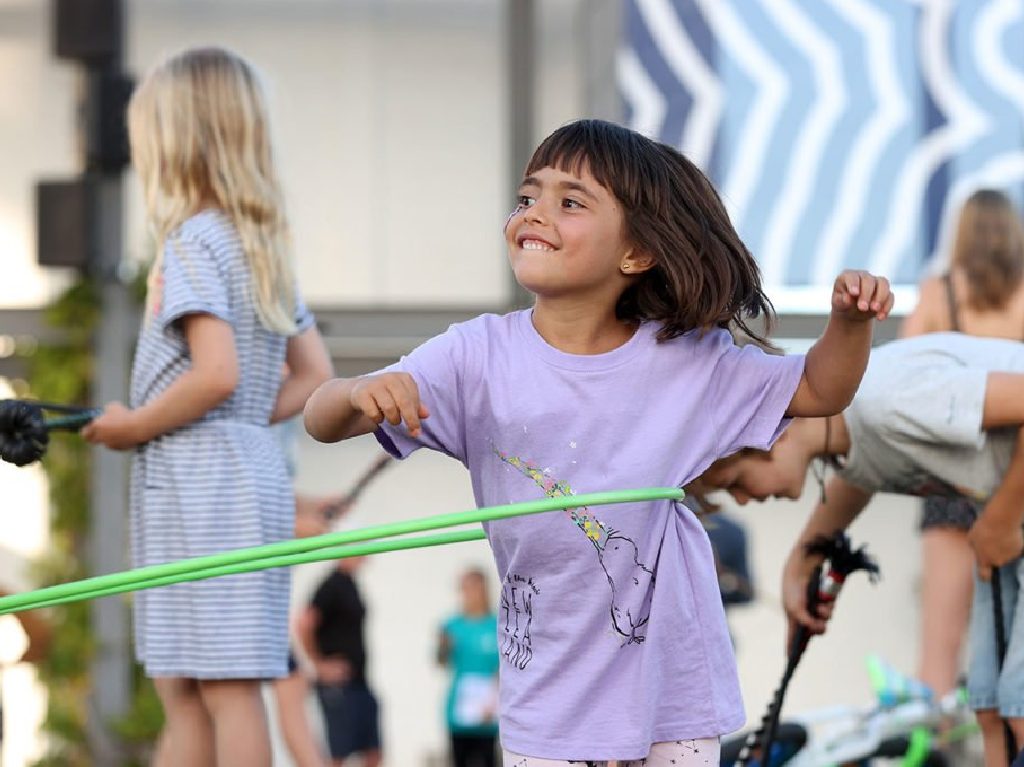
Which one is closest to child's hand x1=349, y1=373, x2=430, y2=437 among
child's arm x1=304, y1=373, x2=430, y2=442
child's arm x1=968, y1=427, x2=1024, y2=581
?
child's arm x1=304, y1=373, x2=430, y2=442

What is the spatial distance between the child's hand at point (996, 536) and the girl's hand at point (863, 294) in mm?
740

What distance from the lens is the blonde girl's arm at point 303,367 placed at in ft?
12.8

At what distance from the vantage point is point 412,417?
2.51 metres

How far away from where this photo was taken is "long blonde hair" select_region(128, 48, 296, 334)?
3.75 meters

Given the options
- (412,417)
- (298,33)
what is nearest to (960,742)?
(412,417)

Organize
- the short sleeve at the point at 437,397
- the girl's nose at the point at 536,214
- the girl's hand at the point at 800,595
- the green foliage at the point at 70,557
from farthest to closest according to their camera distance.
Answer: the green foliage at the point at 70,557
the girl's hand at the point at 800,595
the girl's nose at the point at 536,214
the short sleeve at the point at 437,397

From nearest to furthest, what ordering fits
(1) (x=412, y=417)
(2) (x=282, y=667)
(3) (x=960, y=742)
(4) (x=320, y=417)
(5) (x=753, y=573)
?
(1) (x=412, y=417)
(4) (x=320, y=417)
(2) (x=282, y=667)
(3) (x=960, y=742)
(5) (x=753, y=573)

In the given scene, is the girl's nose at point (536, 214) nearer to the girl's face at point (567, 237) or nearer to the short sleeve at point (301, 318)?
the girl's face at point (567, 237)

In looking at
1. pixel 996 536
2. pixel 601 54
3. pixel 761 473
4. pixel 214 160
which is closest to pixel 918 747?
pixel 996 536

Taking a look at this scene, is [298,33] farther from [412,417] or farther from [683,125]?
[412,417]

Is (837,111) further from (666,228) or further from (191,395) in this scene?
A: (666,228)

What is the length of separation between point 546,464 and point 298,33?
5.26 m

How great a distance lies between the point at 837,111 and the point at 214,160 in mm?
4359

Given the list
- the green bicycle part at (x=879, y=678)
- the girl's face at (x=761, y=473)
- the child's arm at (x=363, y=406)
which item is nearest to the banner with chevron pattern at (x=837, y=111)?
the green bicycle part at (x=879, y=678)
